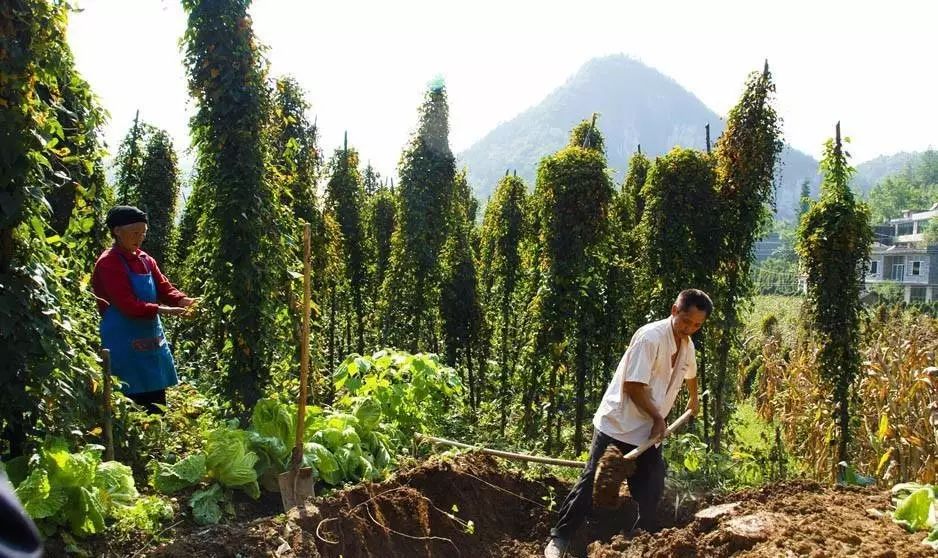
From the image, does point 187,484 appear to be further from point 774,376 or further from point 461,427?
point 774,376

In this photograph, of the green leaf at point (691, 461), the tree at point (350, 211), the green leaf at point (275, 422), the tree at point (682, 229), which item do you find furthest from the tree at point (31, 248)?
the tree at point (350, 211)

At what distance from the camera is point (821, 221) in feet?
23.0

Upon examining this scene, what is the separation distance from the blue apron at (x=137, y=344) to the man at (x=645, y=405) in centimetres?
315

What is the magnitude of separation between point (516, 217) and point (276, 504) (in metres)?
7.40

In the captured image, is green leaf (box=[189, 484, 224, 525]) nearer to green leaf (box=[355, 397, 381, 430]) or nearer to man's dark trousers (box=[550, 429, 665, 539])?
green leaf (box=[355, 397, 381, 430])

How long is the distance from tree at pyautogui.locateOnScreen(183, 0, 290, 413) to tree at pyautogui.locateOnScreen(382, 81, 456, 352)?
4.30 metres

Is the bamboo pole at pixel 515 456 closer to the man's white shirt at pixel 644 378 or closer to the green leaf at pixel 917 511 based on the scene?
the man's white shirt at pixel 644 378

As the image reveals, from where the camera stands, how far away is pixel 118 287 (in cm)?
469

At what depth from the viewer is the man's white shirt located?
173 inches

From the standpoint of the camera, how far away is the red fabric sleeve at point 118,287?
15.4 feet

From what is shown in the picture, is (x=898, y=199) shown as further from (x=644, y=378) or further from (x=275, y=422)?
(x=275, y=422)

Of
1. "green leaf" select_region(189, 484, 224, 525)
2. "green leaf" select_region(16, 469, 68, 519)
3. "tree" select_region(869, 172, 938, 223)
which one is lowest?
"green leaf" select_region(189, 484, 224, 525)

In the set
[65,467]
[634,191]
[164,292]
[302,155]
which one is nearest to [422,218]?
[302,155]

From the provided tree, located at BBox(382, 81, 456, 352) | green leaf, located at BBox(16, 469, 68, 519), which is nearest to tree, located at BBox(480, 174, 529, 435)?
tree, located at BBox(382, 81, 456, 352)
